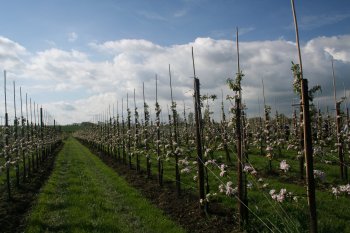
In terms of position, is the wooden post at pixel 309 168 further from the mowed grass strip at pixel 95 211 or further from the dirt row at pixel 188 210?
the mowed grass strip at pixel 95 211

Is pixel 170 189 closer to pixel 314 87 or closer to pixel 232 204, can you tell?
pixel 232 204

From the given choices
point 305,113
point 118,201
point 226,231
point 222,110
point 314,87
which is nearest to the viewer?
point 305,113

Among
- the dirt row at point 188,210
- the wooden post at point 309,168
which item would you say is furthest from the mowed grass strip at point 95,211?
the wooden post at point 309,168

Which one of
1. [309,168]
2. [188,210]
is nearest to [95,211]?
[188,210]

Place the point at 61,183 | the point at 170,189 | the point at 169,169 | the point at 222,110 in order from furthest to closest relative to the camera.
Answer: the point at 222,110
the point at 169,169
the point at 61,183
the point at 170,189

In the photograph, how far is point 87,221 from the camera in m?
9.48

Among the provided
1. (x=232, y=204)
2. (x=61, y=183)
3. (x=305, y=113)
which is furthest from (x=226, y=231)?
(x=61, y=183)

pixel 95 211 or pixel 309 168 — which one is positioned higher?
pixel 309 168

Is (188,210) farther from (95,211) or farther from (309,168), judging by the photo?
(309,168)

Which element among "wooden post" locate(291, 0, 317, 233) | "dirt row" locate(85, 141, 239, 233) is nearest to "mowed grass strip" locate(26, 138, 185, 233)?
"dirt row" locate(85, 141, 239, 233)

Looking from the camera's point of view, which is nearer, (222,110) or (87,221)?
(87,221)

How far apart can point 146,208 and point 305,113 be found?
742 cm

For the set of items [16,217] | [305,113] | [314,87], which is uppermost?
[314,87]

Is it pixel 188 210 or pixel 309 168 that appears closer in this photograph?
pixel 309 168
